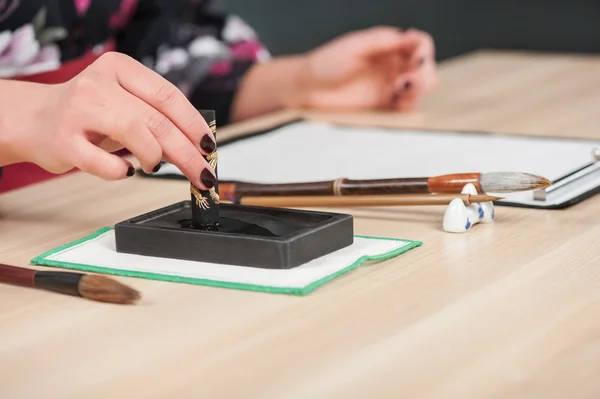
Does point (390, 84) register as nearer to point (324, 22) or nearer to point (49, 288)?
point (49, 288)

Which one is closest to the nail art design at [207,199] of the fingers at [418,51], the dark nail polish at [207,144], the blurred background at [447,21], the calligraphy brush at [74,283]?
the dark nail polish at [207,144]

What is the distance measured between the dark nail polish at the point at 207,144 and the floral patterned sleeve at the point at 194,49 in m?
0.85

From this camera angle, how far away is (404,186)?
88 centimetres

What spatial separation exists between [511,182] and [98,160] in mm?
316

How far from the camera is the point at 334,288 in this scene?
0.72 metres

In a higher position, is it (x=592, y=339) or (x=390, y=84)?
(x=390, y=84)

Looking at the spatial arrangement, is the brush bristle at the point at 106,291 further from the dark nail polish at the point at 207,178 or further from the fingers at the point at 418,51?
the fingers at the point at 418,51

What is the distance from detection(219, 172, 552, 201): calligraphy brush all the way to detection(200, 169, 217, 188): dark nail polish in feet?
0.45

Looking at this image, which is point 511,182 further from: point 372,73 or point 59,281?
point 372,73

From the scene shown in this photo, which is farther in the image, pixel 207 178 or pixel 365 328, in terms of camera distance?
pixel 207 178

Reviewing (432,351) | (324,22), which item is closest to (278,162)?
(432,351)

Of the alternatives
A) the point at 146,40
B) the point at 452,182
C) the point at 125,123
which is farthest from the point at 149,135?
the point at 146,40

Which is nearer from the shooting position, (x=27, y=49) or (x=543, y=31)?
(x=27, y=49)

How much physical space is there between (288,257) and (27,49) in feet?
2.58
